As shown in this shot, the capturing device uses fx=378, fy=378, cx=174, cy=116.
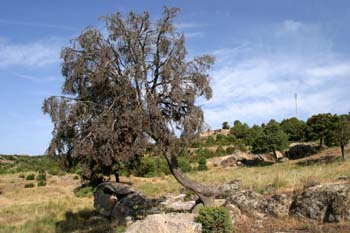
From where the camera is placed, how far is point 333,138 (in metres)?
41.0

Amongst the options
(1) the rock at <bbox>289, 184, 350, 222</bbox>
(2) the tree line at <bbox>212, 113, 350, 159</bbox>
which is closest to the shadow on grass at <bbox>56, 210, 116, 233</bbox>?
(1) the rock at <bbox>289, 184, 350, 222</bbox>

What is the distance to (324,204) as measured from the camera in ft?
40.0

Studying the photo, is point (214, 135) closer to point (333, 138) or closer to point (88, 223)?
point (333, 138)

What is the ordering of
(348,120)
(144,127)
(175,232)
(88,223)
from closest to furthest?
(175,232) < (144,127) < (88,223) < (348,120)

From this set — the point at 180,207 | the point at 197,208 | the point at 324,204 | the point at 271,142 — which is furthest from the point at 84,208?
the point at 271,142

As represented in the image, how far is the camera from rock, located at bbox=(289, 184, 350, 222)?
11523mm

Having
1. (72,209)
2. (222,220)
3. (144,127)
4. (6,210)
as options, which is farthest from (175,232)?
(6,210)

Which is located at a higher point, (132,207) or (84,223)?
(132,207)

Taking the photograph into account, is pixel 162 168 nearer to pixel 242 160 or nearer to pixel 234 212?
pixel 242 160

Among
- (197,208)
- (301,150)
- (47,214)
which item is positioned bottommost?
(47,214)

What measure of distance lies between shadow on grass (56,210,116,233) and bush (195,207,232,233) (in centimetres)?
640

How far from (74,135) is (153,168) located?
112ft

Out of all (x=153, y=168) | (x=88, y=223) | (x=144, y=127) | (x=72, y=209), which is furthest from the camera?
(x=153, y=168)

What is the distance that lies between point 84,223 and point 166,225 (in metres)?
9.89
